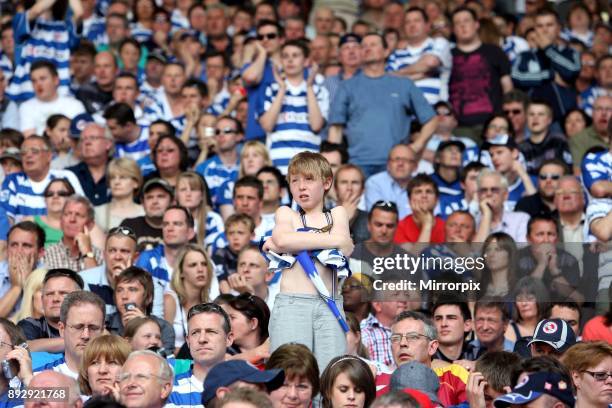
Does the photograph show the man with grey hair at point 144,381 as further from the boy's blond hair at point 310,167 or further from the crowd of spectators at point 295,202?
the boy's blond hair at point 310,167

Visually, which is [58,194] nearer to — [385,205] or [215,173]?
[215,173]

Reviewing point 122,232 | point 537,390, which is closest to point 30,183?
point 122,232

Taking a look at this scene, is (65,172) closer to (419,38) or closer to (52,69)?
(52,69)

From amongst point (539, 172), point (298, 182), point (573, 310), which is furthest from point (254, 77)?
point (298, 182)

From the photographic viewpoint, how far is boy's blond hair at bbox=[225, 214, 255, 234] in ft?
40.6

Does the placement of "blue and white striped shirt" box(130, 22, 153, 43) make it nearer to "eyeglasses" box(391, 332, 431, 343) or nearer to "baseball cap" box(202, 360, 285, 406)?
"eyeglasses" box(391, 332, 431, 343)

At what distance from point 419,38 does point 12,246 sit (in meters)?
6.35

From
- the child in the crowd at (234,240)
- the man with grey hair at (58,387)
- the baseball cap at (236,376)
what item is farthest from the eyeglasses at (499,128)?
the man with grey hair at (58,387)

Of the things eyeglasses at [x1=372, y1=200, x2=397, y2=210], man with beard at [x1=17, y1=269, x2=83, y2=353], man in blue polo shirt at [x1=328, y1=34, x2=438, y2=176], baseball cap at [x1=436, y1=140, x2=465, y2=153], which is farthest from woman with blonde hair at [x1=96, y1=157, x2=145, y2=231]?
baseball cap at [x1=436, y1=140, x2=465, y2=153]

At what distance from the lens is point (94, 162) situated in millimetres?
14062

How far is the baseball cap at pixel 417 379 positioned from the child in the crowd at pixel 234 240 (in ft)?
12.0

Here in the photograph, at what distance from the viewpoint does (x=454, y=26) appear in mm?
16203

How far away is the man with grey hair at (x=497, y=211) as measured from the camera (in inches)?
509

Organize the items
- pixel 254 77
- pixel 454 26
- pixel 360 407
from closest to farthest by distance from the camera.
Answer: pixel 360 407
pixel 254 77
pixel 454 26
